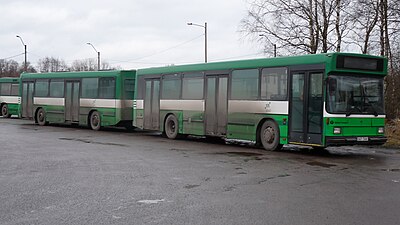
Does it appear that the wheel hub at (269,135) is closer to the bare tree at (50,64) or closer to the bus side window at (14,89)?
the bus side window at (14,89)

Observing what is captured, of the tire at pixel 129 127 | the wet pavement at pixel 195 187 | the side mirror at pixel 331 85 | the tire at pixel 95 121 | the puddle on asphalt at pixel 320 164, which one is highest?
the side mirror at pixel 331 85

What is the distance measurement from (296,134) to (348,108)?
1655 mm

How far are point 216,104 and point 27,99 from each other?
15.9 m

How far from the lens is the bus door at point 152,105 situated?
20266 millimetres

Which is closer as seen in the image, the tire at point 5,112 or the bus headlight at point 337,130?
the bus headlight at point 337,130

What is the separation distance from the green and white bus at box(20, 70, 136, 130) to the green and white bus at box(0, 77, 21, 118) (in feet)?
26.1

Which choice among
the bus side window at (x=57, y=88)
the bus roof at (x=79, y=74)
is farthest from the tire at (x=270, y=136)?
the bus side window at (x=57, y=88)

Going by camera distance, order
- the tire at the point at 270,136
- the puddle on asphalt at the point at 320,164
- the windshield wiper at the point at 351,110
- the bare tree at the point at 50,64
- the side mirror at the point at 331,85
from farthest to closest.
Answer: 1. the bare tree at the point at 50,64
2. the tire at the point at 270,136
3. the windshield wiper at the point at 351,110
4. the side mirror at the point at 331,85
5. the puddle on asphalt at the point at 320,164

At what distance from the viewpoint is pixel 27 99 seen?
29.0 metres

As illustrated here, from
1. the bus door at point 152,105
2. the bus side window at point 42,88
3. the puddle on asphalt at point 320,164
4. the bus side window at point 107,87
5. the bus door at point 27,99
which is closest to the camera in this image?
the puddle on asphalt at point 320,164

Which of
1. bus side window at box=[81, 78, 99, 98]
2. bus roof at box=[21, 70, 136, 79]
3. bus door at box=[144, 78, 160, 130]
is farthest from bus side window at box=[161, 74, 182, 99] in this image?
bus side window at box=[81, 78, 99, 98]

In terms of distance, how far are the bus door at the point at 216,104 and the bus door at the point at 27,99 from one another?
14.9 meters

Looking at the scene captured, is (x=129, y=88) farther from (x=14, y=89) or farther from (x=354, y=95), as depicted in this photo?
(x=14, y=89)

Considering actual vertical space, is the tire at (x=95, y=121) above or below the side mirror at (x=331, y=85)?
below
